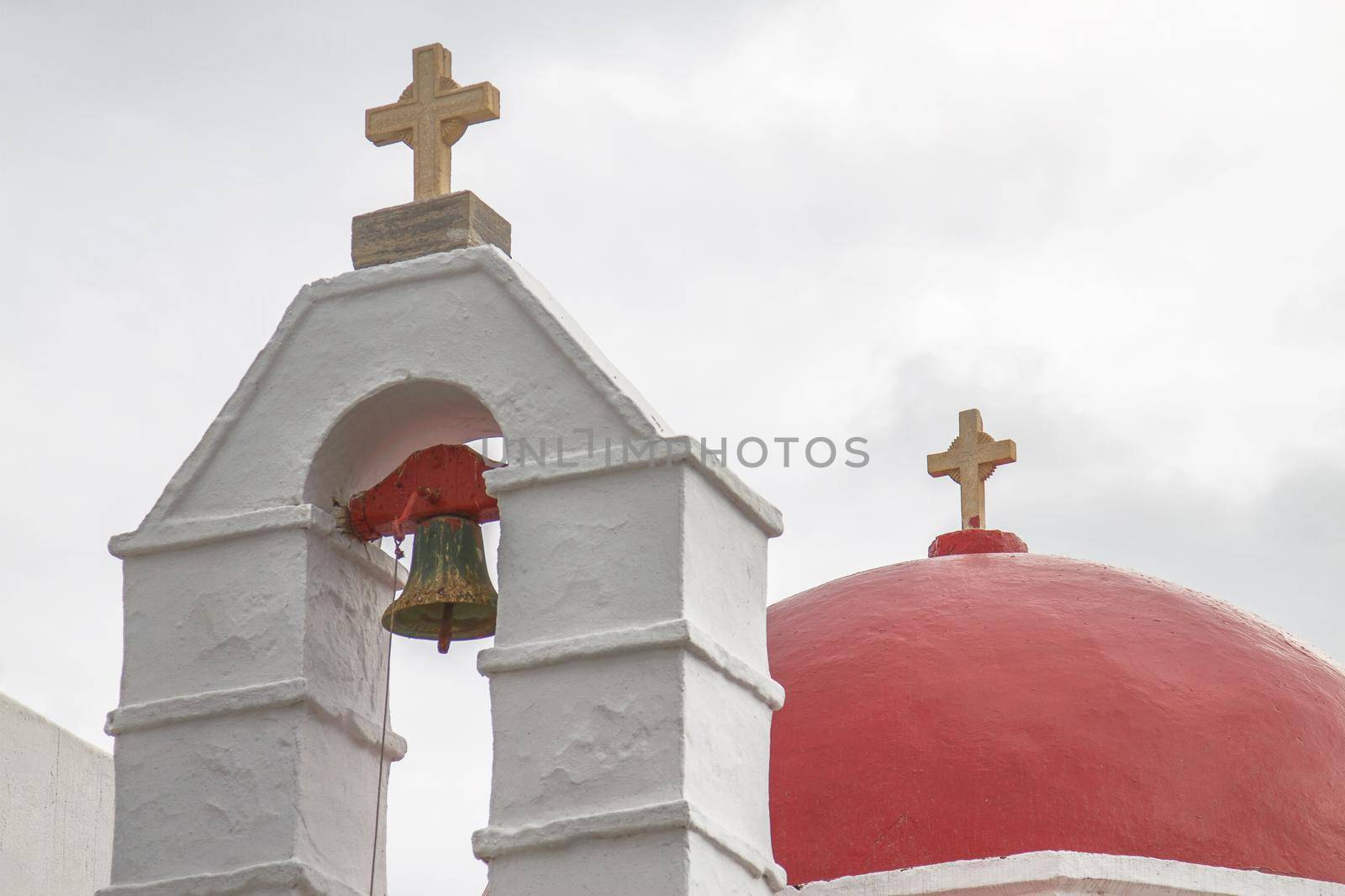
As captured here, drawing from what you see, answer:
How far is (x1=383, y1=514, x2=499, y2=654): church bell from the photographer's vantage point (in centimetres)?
696

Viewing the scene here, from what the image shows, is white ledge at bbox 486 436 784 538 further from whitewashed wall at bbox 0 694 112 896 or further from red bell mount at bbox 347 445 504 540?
whitewashed wall at bbox 0 694 112 896

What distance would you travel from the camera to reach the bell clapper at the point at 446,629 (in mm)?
7082

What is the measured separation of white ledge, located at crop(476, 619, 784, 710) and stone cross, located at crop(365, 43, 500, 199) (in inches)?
58.2

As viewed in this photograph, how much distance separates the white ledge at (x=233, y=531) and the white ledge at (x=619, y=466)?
507mm

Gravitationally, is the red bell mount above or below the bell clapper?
above

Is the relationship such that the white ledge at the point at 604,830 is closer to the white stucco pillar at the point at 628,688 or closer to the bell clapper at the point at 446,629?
the white stucco pillar at the point at 628,688

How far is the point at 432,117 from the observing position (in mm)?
7281

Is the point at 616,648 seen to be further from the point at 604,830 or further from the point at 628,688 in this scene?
the point at 604,830

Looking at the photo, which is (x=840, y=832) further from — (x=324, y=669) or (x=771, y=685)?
(x=324, y=669)

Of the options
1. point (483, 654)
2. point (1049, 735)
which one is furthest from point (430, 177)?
point (1049, 735)

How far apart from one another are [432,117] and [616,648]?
1.82m

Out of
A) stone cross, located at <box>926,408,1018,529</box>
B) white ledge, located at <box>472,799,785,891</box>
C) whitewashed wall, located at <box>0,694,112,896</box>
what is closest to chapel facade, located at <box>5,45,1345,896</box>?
white ledge, located at <box>472,799,785,891</box>

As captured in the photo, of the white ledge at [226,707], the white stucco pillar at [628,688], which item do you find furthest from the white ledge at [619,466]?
the white ledge at [226,707]

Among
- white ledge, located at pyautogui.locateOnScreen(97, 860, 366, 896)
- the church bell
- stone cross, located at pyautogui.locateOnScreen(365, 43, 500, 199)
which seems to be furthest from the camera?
stone cross, located at pyautogui.locateOnScreen(365, 43, 500, 199)
